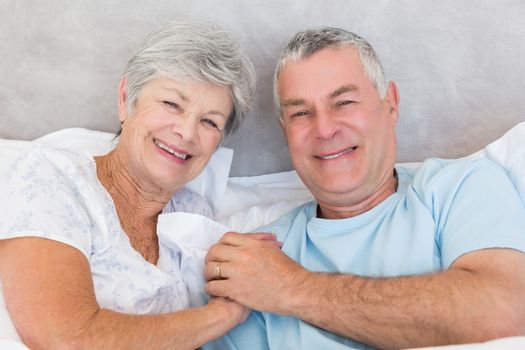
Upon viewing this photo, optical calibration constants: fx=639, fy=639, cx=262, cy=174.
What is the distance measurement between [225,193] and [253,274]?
517 mm

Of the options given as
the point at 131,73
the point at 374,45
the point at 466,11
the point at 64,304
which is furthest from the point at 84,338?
the point at 466,11

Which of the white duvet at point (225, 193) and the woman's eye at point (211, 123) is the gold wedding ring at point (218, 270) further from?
the woman's eye at point (211, 123)

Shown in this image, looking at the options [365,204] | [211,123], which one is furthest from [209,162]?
[365,204]

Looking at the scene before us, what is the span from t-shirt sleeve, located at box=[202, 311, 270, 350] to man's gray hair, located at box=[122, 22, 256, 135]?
1.75 ft

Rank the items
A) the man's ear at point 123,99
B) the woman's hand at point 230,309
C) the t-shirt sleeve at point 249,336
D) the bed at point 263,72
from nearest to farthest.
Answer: the woman's hand at point 230,309
the t-shirt sleeve at point 249,336
the man's ear at point 123,99
the bed at point 263,72

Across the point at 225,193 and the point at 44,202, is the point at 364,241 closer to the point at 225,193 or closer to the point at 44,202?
the point at 225,193

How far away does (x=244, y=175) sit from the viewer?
1.97m

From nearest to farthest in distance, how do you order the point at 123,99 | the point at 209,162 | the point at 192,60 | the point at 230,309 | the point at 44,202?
the point at 44,202
the point at 230,309
the point at 192,60
the point at 123,99
the point at 209,162

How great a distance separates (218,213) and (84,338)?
0.74 metres

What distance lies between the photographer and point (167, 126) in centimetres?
151

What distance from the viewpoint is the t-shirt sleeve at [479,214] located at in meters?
1.25

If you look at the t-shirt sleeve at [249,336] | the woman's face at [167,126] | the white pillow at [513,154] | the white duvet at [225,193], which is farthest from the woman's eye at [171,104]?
the white pillow at [513,154]

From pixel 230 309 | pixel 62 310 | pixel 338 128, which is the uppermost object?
pixel 338 128

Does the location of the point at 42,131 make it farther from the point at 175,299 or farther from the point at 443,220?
the point at 443,220
